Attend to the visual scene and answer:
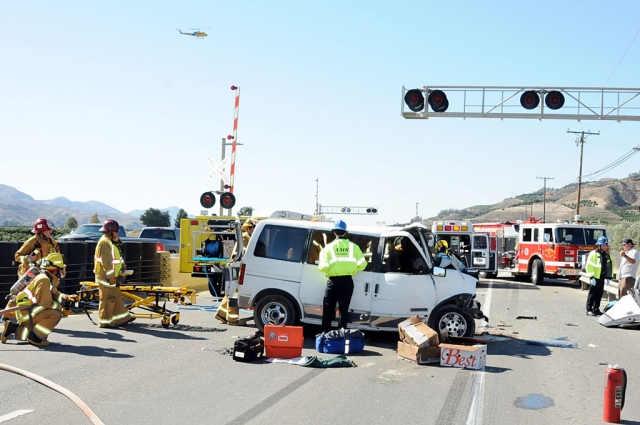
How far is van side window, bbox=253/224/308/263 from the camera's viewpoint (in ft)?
38.8

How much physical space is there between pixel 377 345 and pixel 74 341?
463cm

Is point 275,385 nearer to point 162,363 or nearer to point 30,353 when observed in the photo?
point 162,363

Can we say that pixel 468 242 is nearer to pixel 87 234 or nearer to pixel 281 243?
pixel 87 234

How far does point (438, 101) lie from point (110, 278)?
1193cm

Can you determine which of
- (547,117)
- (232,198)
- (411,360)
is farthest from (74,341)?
(547,117)

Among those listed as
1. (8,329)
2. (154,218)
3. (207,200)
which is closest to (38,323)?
(8,329)

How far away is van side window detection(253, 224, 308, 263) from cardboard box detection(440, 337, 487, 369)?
3.20 metres

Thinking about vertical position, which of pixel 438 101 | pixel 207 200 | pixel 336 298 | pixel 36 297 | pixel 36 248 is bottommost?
pixel 36 297

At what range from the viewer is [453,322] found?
1132 cm

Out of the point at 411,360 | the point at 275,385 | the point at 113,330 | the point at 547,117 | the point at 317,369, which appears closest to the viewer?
the point at 275,385

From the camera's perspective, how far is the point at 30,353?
9680mm

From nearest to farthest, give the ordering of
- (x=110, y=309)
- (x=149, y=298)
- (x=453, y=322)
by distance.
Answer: (x=453, y=322) → (x=110, y=309) → (x=149, y=298)

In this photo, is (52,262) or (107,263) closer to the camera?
(52,262)

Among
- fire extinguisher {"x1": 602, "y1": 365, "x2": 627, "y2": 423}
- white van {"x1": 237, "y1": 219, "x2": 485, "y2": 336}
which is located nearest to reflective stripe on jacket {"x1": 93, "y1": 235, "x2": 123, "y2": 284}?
white van {"x1": 237, "y1": 219, "x2": 485, "y2": 336}
